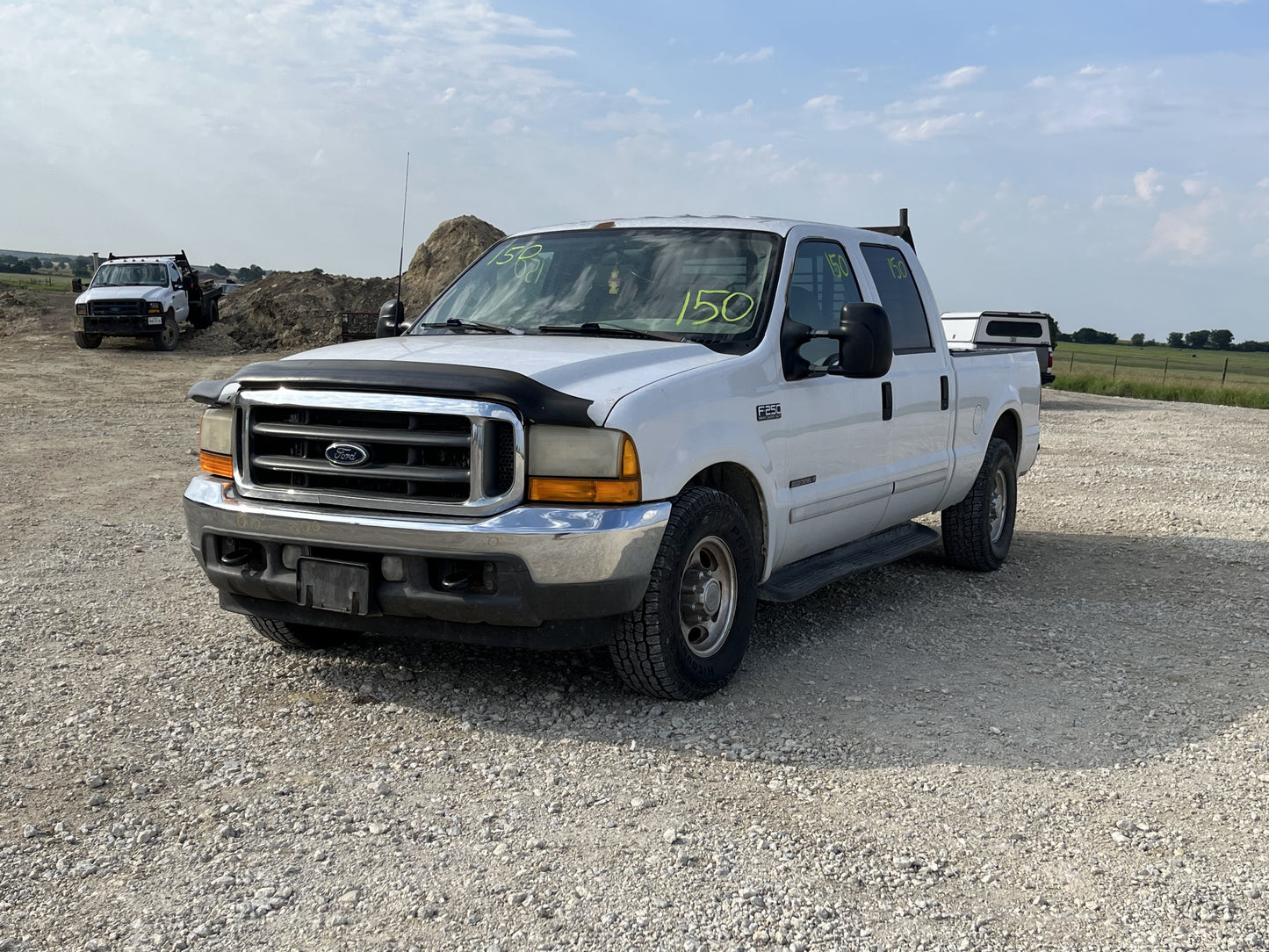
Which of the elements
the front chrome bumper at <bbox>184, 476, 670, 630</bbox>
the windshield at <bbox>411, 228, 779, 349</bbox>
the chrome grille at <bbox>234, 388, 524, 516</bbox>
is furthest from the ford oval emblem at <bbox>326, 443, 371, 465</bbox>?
the windshield at <bbox>411, 228, 779, 349</bbox>

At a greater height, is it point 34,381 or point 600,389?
point 600,389

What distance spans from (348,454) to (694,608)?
149cm

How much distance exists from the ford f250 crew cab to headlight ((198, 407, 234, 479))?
24.2 m

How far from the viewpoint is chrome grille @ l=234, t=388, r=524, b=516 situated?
14.1 ft

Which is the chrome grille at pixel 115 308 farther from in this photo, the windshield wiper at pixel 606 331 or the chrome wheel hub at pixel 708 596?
the chrome wheel hub at pixel 708 596

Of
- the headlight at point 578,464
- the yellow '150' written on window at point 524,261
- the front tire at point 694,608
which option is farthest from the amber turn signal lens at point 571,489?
the yellow '150' written on window at point 524,261

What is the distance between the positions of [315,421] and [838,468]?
2438 millimetres

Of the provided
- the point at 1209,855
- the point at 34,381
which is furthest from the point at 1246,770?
the point at 34,381

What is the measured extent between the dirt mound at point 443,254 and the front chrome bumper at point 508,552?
28.1 meters

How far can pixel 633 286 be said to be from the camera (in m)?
5.56

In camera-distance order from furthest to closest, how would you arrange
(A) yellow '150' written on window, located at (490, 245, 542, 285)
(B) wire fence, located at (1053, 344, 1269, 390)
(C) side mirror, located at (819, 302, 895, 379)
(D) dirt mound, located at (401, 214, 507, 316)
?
(B) wire fence, located at (1053, 344, 1269, 390) → (D) dirt mound, located at (401, 214, 507, 316) → (A) yellow '150' written on window, located at (490, 245, 542, 285) → (C) side mirror, located at (819, 302, 895, 379)

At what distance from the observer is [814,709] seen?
Result: 4918 mm

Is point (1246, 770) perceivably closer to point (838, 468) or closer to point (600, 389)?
point (838, 468)

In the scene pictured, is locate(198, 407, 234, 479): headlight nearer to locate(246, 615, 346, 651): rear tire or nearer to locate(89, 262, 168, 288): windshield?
locate(246, 615, 346, 651): rear tire
